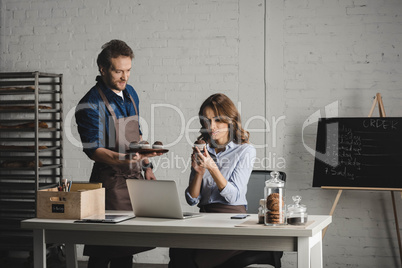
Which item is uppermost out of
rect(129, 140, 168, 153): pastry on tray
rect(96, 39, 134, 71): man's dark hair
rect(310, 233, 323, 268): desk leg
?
rect(96, 39, 134, 71): man's dark hair

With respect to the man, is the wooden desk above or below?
below

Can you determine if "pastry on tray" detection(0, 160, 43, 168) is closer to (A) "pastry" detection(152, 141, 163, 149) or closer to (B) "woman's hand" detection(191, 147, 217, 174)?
(A) "pastry" detection(152, 141, 163, 149)

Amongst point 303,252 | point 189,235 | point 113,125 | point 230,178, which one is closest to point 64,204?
point 189,235

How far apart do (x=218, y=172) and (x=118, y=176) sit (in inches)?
47.9

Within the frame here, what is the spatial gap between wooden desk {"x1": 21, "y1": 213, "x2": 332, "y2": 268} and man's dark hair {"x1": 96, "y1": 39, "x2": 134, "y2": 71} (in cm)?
232

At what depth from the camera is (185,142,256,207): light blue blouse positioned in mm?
3611

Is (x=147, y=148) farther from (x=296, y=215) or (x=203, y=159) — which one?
(x=296, y=215)

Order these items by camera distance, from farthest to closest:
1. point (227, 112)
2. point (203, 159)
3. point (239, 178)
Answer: point (227, 112) < point (239, 178) < point (203, 159)

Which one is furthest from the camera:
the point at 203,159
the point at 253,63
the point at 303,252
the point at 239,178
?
the point at 253,63

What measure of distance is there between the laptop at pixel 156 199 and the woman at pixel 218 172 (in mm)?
319

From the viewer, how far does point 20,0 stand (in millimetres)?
5688

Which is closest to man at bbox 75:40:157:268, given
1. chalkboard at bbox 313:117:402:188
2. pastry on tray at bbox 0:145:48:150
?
pastry on tray at bbox 0:145:48:150

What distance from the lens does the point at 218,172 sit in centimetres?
346

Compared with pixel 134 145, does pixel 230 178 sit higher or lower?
lower
